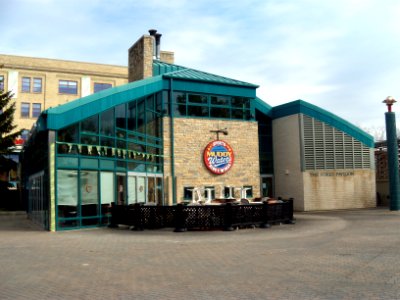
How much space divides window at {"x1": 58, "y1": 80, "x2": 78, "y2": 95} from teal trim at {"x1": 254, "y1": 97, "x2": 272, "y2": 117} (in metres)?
32.8

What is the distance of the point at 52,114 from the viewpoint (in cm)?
1798

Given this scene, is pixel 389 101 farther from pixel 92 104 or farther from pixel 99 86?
pixel 99 86

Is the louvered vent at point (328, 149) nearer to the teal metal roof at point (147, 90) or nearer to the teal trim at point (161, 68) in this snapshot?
the teal metal roof at point (147, 90)

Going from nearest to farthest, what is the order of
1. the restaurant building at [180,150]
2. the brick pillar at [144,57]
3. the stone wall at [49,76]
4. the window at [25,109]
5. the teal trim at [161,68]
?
the restaurant building at [180,150], the brick pillar at [144,57], the teal trim at [161,68], the stone wall at [49,76], the window at [25,109]

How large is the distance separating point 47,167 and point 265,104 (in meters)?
17.8

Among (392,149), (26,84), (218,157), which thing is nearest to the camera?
(218,157)

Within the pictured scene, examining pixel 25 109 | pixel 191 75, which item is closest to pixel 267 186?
pixel 191 75

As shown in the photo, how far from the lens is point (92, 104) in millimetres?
19438

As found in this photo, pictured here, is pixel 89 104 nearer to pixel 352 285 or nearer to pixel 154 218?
pixel 154 218

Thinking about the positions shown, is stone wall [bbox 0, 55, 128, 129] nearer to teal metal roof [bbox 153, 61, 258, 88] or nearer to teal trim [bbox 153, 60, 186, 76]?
teal trim [bbox 153, 60, 186, 76]

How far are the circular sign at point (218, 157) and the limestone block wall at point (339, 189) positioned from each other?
227 inches

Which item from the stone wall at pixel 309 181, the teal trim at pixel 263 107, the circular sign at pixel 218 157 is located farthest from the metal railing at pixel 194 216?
the teal trim at pixel 263 107

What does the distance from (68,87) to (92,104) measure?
40143 millimetres

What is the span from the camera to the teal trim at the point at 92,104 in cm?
1809
